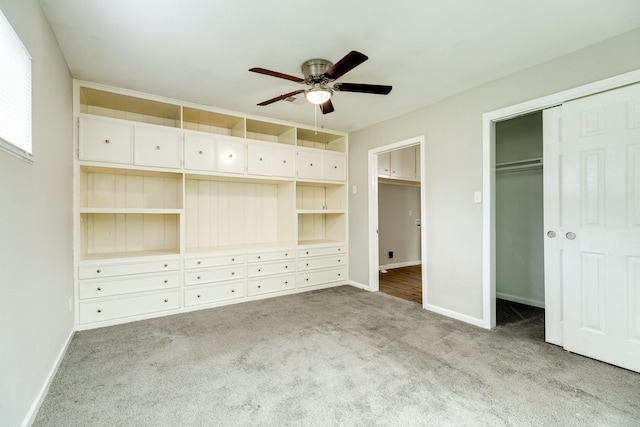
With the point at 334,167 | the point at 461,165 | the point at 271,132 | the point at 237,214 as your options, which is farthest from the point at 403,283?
the point at 271,132

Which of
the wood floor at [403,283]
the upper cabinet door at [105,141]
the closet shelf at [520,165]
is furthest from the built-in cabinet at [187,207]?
the closet shelf at [520,165]

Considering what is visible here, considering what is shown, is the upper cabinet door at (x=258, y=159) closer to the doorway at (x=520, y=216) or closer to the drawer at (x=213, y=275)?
the drawer at (x=213, y=275)

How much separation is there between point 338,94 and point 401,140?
1128 millimetres

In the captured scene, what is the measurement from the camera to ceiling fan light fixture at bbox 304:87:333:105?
257 cm

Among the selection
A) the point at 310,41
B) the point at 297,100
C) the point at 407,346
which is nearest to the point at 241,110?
the point at 297,100

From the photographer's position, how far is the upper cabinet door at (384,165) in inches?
207

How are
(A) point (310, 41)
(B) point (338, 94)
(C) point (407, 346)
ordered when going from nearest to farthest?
(A) point (310, 41), (C) point (407, 346), (B) point (338, 94)

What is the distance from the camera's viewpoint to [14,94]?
145cm

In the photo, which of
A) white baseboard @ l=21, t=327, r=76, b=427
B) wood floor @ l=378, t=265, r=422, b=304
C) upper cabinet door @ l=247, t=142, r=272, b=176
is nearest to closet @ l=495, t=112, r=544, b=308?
wood floor @ l=378, t=265, r=422, b=304

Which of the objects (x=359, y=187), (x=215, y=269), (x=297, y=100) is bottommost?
(x=215, y=269)

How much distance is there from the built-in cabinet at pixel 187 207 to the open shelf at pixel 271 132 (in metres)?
0.02

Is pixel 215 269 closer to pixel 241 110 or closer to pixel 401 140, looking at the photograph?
pixel 241 110

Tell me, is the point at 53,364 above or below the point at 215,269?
below

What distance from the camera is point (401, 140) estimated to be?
12.6 feet
